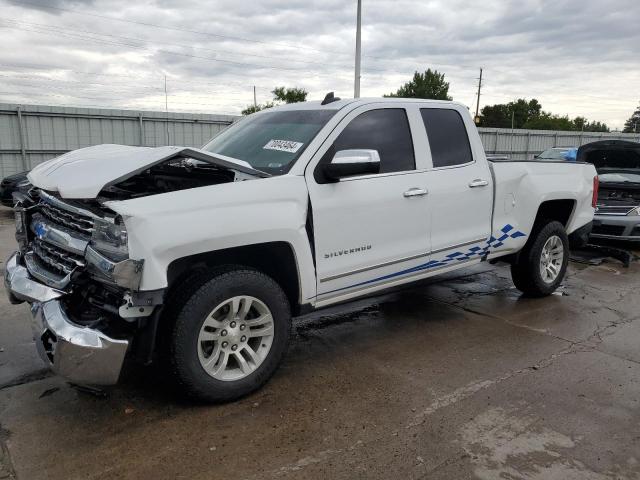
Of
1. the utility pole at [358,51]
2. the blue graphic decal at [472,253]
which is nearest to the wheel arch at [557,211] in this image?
the blue graphic decal at [472,253]

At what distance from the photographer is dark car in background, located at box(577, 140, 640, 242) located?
8.52 metres

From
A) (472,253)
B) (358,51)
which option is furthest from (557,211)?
(358,51)

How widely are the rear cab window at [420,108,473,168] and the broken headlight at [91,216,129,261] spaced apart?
8.74 ft

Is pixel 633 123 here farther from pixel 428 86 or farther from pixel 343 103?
pixel 343 103

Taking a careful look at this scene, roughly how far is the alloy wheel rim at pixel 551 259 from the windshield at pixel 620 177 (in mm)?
4073

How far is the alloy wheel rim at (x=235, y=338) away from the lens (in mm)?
3350

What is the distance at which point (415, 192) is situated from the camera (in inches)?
169

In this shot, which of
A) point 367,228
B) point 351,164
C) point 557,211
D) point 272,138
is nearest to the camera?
point 351,164

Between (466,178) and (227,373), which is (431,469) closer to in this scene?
(227,373)

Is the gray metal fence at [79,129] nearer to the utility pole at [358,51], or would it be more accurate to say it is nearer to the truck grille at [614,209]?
the utility pole at [358,51]

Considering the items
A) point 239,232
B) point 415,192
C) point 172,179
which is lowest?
point 239,232

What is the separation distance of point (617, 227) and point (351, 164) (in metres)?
6.61

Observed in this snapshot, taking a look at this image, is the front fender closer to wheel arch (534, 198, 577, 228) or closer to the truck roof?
the truck roof

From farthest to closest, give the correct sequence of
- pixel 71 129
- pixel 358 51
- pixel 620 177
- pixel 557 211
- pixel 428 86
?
1. pixel 428 86
2. pixel 358 51
3. pixel 71 129
4. pixel 620 177
5. pixel 557 211
